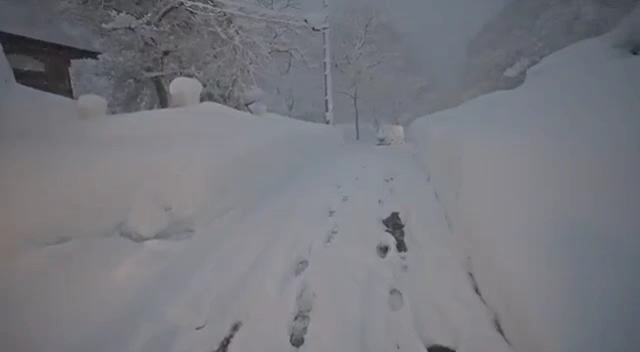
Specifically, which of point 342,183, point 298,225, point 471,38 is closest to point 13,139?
point 298,225

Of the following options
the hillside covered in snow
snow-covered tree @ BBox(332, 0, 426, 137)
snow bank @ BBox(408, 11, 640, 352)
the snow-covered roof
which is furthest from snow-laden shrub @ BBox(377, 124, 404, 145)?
snow bank @ BBox(408, 11, 640, 352)

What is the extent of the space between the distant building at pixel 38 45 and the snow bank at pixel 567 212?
2922 millimetres

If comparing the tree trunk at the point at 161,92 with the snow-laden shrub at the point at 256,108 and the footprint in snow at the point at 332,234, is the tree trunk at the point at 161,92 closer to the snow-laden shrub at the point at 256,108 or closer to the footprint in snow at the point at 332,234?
the snow-laden shrub at the point at 256,108

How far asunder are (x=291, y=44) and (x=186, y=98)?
15.9 ft

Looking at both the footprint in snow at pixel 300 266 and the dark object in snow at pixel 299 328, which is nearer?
the dark object in snow at pixel 299 328

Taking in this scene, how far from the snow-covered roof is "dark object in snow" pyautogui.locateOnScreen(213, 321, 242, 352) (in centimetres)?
214

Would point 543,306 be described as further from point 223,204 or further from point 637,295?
point 223,204

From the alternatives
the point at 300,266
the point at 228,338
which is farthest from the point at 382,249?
the point at 228,338

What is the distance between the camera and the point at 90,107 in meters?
3.02

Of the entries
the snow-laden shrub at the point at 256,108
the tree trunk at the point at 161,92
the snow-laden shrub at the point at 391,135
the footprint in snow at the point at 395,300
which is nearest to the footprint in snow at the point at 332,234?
the footprint in snow at the point at 395,300

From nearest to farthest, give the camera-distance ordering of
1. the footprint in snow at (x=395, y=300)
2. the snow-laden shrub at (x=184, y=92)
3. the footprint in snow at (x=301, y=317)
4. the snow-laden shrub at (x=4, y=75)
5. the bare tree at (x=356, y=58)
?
the footprint in snow at (x=301, y=317)
the footprint in snow at (x=395, y=300)
the snow-laden shrub at (x=4, y=75)
the snow-laden shrub at (x=184, y=92)
the bare tree at (x=356, y=58)

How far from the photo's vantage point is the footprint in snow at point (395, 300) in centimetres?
187

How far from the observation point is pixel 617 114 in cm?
146

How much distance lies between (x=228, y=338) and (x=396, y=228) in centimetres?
178
